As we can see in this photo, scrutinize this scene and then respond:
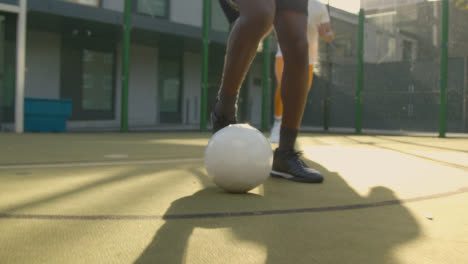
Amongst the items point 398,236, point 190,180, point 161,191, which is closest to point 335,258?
point 398,236

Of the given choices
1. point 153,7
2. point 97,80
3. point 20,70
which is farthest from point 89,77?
point 20,70

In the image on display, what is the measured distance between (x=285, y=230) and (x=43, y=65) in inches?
383

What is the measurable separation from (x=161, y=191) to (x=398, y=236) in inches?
37.6

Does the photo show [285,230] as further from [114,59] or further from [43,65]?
[114,59]

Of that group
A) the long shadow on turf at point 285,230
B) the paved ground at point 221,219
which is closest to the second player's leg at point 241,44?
the paved ground at point 221,219

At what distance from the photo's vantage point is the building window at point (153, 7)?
31.7ft

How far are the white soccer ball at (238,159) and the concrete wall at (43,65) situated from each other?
348 inches

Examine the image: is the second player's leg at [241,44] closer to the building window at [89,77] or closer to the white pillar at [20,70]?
the white pillar at [20,70]

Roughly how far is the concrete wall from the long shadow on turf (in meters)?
8.97

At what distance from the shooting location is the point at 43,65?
9648mm

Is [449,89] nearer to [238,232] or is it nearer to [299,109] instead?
[299,109]

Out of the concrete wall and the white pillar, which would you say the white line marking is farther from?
the concrete wall

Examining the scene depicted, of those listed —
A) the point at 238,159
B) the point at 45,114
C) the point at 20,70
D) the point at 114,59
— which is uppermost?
the point at 114,59

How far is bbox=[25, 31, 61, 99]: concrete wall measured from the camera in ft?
31.1
